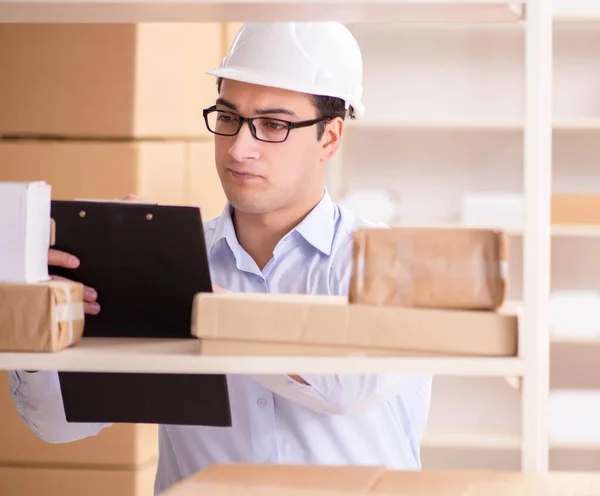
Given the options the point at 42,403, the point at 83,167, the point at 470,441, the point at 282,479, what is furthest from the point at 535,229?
the point at 470,441

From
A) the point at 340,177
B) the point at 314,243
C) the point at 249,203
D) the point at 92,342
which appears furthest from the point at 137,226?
the point at 340,177

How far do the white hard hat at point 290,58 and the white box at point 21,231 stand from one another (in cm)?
53

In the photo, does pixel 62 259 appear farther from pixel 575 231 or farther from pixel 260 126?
pixel 575 231

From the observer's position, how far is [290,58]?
1.67 m

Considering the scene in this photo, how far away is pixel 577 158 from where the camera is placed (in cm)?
387

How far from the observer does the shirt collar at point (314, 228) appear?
1.77 metres

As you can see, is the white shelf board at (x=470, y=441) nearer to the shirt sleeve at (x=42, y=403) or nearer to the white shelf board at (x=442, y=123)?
the white shelf board at (x=442, y=123)

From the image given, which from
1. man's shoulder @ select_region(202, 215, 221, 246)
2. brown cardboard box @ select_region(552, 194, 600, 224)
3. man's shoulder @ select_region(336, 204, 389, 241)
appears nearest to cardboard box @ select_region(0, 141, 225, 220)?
man's shoulder @ select_region(202, 215, 221, 246)

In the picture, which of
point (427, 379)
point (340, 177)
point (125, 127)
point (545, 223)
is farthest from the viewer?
point (340, 177)

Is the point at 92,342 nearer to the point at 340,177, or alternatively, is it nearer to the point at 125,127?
the point at 125,127

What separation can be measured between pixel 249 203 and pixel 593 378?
2.55 meters

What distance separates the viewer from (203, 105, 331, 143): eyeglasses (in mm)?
1654

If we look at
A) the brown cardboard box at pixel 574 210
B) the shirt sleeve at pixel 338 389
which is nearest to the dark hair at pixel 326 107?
the shirt sleeve at pixel 338 389

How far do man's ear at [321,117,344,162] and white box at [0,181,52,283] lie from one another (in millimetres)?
732
